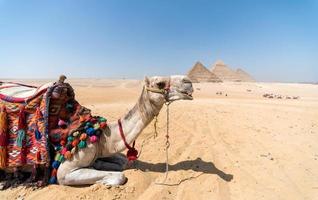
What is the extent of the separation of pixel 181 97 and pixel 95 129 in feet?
4.18

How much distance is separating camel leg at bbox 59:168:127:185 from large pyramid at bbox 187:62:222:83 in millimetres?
67912

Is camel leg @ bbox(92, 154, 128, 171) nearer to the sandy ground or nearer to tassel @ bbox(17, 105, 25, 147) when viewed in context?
the sandy ground

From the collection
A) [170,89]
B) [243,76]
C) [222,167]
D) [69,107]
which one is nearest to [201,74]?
[243,76]

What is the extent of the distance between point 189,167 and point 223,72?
95.6m

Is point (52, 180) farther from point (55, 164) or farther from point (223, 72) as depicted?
point (223, 72)

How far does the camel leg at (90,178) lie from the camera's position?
3.34 meters

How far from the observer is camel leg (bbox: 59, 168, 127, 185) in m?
3.34

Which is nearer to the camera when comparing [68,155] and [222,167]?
[68,155]

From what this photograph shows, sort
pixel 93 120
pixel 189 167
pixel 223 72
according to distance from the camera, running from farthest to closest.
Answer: pixel 223 72, pixel 189 167, pixel 93 120

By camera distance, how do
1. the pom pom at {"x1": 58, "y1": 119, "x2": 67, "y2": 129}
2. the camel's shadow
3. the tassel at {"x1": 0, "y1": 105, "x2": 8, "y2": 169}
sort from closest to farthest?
the tassel at {"x1": 0, "y1": 105, "x2": 8, "y2": 169}, the pom pom at {"x1": 58, "y1": 119, "x2": 67, "y2": 129}, the camel's shadow

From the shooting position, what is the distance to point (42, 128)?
137 inches

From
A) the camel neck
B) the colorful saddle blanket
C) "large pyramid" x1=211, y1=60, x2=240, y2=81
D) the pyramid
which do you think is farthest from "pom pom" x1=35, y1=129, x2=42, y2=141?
the pyramid

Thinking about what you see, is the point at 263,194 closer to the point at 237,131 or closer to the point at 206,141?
the point at 206,141

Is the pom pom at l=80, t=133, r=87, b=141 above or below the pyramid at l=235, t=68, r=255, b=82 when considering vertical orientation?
below
